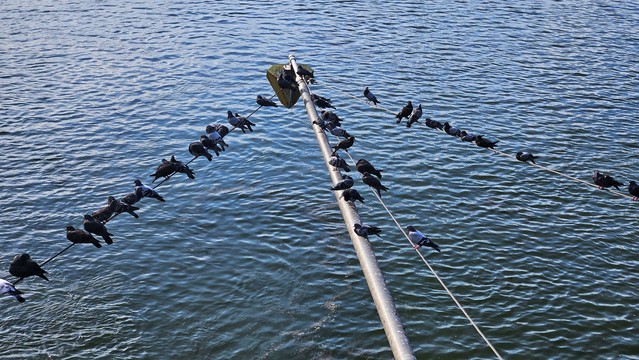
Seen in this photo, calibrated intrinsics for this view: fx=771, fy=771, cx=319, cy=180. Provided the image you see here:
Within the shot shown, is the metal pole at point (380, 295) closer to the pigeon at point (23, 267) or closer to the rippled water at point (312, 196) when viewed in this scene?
the rippled water at point (312, 196)

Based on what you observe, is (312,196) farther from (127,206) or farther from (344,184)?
(127,206)

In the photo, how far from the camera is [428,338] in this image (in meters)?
16.3

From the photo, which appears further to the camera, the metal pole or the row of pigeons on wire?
the row of pigeons on wire

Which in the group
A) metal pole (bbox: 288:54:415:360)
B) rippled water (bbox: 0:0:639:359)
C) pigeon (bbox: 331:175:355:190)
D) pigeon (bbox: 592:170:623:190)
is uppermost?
pigeon (bbox: 331:175:355:190)

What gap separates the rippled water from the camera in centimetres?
1667

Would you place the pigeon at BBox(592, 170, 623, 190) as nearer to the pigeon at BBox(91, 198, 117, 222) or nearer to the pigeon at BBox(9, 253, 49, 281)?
the pigeon at BBox(91, 198, 117, 222)

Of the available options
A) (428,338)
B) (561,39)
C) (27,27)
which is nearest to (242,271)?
(428,338)

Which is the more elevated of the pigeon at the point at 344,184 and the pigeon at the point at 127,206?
the pigeon at the point at 344,184

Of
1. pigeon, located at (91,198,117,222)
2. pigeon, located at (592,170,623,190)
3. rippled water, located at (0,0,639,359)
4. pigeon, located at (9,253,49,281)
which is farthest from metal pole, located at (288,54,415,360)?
pigeon, located at (592,170,623,190)

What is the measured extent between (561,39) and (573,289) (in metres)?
24.4

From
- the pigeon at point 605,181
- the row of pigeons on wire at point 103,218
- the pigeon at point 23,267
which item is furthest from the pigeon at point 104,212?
the pigeon at point 605,181

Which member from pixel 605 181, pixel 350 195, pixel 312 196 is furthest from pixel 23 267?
pixel 605 181

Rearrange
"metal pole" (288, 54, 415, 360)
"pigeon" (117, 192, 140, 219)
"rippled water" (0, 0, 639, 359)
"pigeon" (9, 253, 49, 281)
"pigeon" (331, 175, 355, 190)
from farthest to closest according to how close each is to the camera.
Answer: "rippled water" (0, 0, 639, 359)
"pigeon" (117, 192, 140, 219)
"pigeon" (331, 175, 355, 190)
"pigeon" (9, 253, 49, 281)
"metal pole" (288, 54, 415, 360)

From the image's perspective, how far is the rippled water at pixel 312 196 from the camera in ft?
A: 54.7
